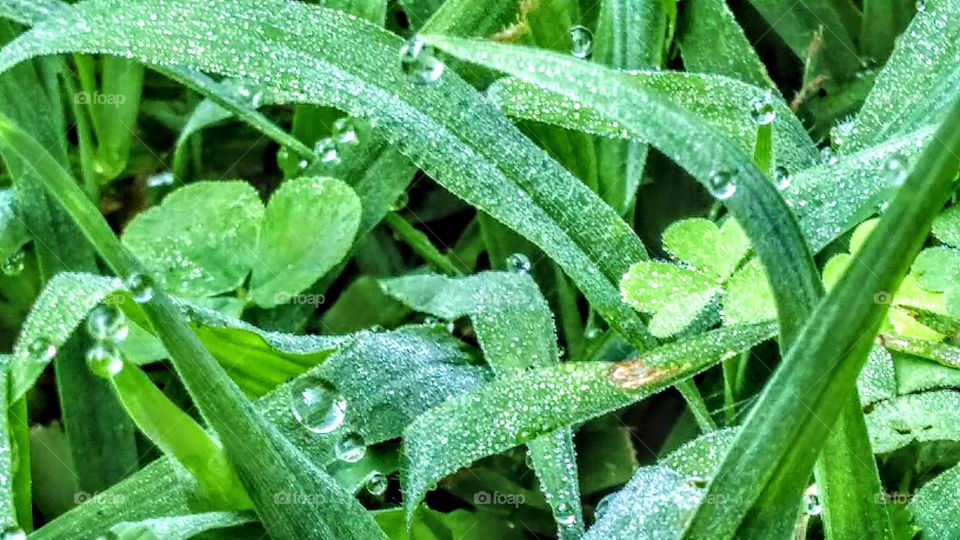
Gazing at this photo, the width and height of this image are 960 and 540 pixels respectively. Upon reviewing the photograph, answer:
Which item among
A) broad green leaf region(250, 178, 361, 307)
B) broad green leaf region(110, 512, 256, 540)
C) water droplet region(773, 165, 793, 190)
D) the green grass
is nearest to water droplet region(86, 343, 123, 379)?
the green grass

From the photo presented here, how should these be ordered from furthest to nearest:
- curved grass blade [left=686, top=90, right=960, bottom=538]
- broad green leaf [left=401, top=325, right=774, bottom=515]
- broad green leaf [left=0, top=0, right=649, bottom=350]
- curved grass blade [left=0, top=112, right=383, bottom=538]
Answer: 1. broad green leaf [left=0, top=0, right=649, bottom=350]
2. broad green leaf [left=401, top=325, right=774, bottom=515]
3. curved grass blade [left=0, top=112, right=383, bottom=538]
4. curved grass blade [left=686, top=90, right=960, bottom=538]

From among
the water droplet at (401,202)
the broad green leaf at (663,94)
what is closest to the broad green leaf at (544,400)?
the broad green leaf at (663,94)

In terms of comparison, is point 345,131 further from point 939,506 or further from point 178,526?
point 939,506

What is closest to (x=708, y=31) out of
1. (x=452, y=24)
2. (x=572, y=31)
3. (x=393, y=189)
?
(x=572, y=31)

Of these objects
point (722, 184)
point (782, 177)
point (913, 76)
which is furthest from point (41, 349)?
point (913, 76)

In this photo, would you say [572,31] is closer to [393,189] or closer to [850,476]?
[393,189]
